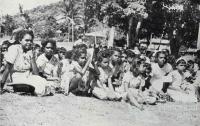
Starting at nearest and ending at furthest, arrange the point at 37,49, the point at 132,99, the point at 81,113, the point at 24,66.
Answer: the point at 81,113 < the point at 132,99 < the point at 24,66 < the point at 37,49

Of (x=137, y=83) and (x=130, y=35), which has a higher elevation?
(x=130, y=35)

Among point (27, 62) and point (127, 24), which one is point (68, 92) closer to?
point (27, 62)

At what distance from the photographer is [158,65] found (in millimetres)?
5328

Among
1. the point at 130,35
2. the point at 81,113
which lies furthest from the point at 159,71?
the point at 130,35

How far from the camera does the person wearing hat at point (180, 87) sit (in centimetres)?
505

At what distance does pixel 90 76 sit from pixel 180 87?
1.56 m

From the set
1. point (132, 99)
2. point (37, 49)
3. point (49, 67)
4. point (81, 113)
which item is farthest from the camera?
point (37, 49)

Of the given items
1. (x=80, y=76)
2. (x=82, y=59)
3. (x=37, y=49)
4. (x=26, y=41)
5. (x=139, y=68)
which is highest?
(x=26, y=41)

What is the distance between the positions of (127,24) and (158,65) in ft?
49.9

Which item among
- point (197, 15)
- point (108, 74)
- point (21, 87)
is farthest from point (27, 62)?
point (197, 15)

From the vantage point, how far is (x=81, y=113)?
378cm

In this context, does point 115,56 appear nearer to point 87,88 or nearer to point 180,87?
point 87,88

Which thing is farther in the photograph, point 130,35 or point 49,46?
point 130,35

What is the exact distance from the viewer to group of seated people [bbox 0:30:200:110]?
4340mm
